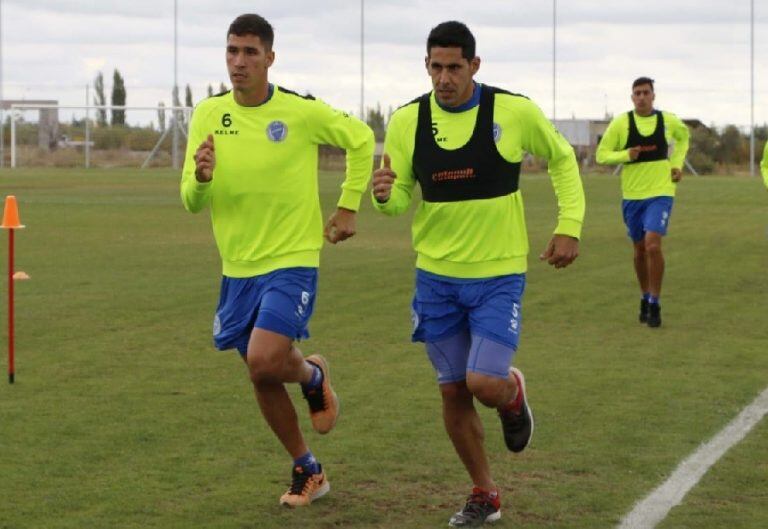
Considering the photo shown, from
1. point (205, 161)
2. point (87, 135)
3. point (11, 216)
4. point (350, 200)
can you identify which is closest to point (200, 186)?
point (205, 161)

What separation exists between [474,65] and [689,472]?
2349 millimetres

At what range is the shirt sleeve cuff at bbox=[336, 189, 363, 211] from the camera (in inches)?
309

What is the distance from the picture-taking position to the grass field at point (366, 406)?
7.61 meters

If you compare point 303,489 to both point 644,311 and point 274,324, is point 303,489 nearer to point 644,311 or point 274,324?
point 274,324

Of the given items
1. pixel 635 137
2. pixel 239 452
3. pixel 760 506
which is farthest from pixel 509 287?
pixel 635 137

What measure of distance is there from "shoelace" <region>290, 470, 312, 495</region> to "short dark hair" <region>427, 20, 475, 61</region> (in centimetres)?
198

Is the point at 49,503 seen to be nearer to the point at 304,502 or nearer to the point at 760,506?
the point at 304,502

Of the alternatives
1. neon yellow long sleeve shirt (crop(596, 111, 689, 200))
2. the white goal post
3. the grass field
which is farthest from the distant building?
neon yellow long sleeve shirt (crop(596, 111, 689, 200))

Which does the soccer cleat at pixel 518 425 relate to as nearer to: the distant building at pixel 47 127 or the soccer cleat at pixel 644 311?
the soccer cleat at pixel 644 311

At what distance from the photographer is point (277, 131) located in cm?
777

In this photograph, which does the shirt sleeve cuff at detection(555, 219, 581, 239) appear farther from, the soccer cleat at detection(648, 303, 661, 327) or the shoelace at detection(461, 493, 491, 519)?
the soccer cleat at detection(648, 303, 661, 327)

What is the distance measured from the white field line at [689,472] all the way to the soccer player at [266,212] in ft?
4.77

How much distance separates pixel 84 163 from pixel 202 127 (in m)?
69.0

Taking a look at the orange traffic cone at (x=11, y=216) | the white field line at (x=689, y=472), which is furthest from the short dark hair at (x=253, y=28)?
the orange traffic cone at (x=11, y=216)
